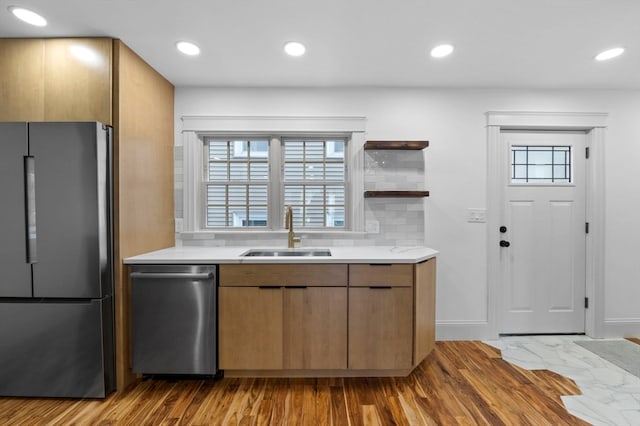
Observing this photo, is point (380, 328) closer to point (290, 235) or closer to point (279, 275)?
point (279, 275)

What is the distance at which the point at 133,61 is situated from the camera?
7.27 feet

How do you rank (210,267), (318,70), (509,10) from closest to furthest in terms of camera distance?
(509,10)
(210,267)
(318,70)

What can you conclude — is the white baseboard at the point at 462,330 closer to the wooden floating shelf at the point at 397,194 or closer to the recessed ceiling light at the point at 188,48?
the wooden floating shelf at the point at 397,194

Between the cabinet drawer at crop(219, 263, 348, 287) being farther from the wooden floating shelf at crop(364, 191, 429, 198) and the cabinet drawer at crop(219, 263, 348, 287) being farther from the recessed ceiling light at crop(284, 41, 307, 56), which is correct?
the recessed ceiling light at crop(284, 41, 307, 56)

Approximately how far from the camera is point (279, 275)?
2143mm

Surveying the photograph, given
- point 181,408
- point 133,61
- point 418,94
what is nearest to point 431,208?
point 418,94

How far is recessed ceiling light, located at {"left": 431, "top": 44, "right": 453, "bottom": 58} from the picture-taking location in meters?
2.15

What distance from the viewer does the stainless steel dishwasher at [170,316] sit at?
210 cm

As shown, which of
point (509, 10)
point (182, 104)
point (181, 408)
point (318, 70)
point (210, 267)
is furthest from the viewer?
point (182, 104)

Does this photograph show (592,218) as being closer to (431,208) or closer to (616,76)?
(616,76)

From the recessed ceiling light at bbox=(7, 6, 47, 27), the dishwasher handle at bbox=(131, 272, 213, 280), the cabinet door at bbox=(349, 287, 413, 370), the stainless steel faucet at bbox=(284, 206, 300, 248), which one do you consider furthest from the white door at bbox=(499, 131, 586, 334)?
the recessed ceiling light at bbox=(7, 6, 47, 27)

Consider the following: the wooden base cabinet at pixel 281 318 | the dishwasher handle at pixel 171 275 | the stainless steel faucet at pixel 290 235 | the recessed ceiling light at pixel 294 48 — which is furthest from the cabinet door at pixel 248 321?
the recessed ceiling light at pixel 294 48

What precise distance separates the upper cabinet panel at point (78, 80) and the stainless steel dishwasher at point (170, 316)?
1083 millimetres

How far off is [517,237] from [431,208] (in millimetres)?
866
